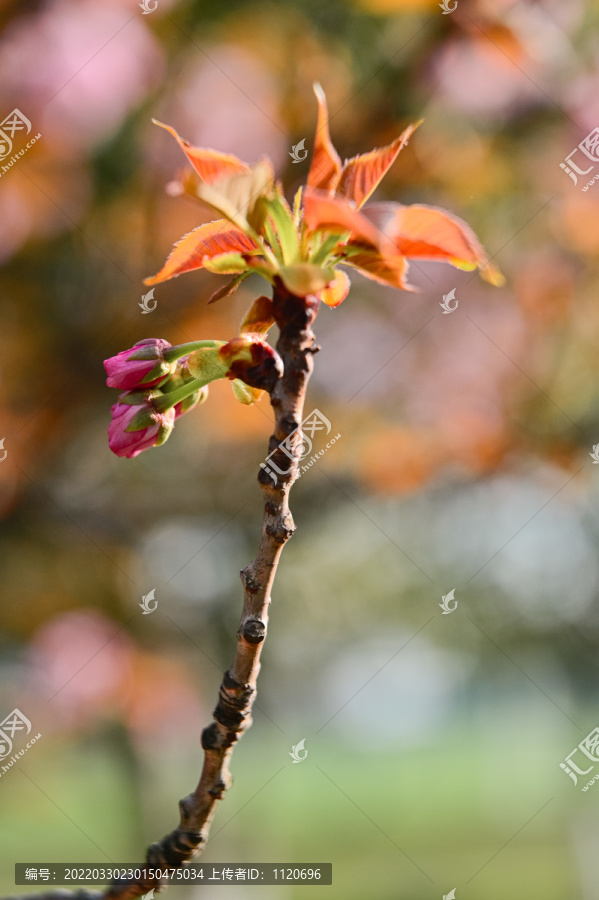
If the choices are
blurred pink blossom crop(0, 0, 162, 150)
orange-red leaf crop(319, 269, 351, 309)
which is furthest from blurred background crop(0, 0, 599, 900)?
orange-red leaf crop(319, 269, 351, 309)

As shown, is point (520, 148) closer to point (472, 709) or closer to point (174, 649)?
point (174, 649)

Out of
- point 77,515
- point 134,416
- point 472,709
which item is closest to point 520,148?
point 77,515

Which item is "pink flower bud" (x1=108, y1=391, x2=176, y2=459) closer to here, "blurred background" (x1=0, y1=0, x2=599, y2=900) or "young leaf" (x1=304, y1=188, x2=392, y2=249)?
"young leaf" (x1=304, y1=188, x2=392, y2=249)

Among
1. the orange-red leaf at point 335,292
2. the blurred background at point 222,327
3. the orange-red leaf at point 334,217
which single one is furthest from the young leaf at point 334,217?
the blurred background at point 222,327

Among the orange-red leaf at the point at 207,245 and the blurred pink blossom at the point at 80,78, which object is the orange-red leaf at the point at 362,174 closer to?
the orange-red leaf at the point at 207,245

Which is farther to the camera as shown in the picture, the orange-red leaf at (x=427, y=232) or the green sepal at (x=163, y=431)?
the green sepal at (x=163, y=431)
